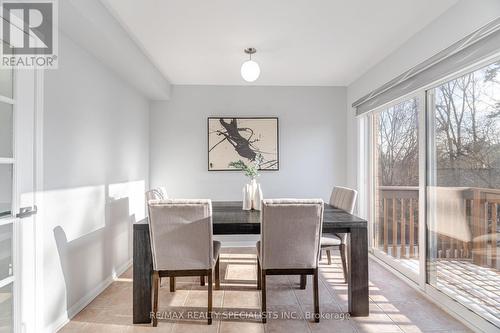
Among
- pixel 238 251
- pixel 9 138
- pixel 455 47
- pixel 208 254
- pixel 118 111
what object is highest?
pixel 455 47

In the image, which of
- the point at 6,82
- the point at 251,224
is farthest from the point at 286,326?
the point at 6,82

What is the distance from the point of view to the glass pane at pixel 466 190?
6.97 feet

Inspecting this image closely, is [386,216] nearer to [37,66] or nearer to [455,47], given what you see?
[455,47]

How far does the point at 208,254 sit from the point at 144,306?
2.09 ft

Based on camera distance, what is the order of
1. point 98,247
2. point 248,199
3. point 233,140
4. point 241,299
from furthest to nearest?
point 233,140 → point 248,199 → point 98,247 → point 241,299

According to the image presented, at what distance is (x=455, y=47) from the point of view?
224cm

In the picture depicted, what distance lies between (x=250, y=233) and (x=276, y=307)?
28.2 inches

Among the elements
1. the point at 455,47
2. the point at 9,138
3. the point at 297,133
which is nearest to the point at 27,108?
the point at 9,138

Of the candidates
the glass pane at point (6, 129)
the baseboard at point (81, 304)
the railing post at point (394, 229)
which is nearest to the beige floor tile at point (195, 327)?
the baseboard at point (81, 304)

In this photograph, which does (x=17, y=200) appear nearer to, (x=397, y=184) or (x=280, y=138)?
(x=280, y=138)

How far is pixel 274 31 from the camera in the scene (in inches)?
107

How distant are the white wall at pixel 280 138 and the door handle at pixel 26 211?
2.50 m

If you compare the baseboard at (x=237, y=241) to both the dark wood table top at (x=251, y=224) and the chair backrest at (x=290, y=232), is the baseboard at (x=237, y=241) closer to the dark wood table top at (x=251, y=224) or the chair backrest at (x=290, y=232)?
the dark wood table top at (x=251, y=224)

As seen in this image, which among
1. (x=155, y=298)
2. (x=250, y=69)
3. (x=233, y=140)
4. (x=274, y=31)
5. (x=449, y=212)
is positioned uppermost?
(x=274, y=31)
